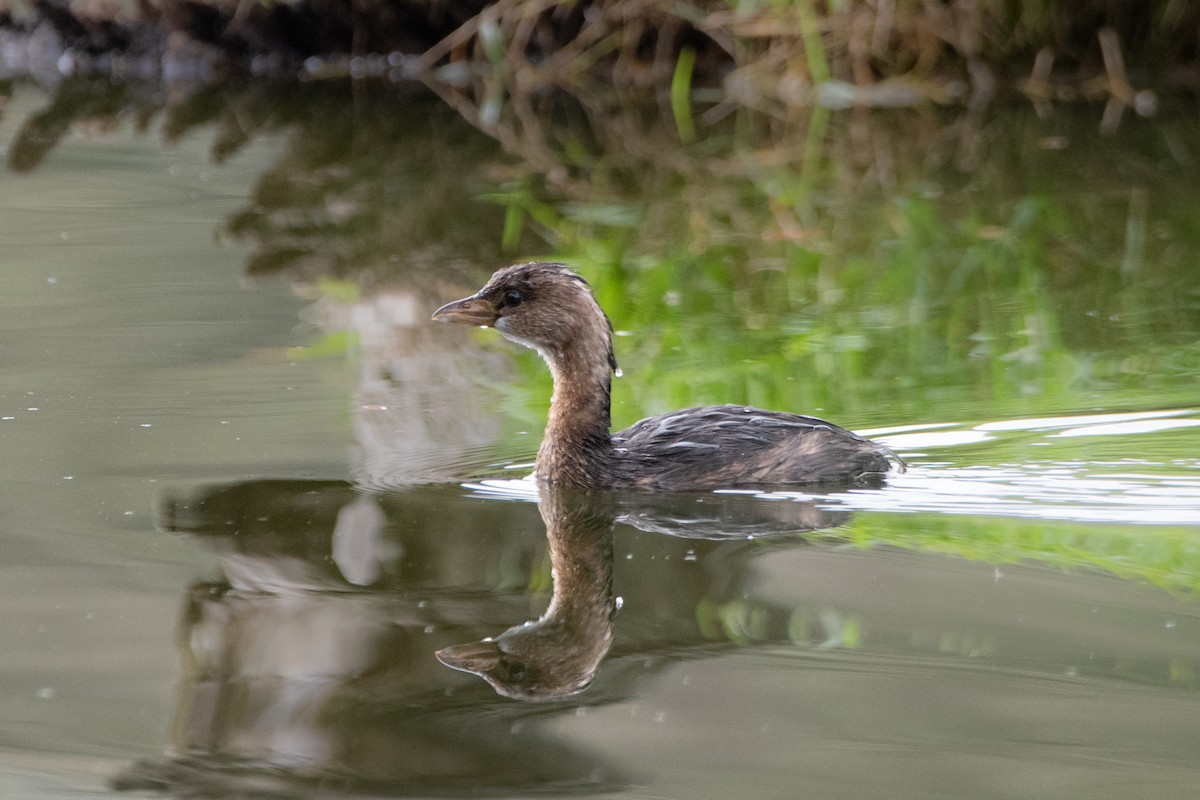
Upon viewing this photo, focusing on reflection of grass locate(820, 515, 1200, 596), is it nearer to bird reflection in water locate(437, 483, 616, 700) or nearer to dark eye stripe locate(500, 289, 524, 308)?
bird reflection in water locate(437, 483, 616, 700)

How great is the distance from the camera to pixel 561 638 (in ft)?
12.9

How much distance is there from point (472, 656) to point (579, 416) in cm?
166

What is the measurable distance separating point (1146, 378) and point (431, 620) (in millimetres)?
2948

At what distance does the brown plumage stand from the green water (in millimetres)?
125

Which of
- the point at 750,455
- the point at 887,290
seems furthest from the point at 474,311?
the point at 887,290

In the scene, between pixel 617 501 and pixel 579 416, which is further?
pixel 579 416

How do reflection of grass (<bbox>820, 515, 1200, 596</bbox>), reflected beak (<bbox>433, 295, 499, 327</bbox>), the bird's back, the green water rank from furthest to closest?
reflected beak (<bbox>433, 295, 499, 327</bbox>) → the bird's back → reflection of grass (<bbox>820, 515, 1200, 596</bbox>) → the green water

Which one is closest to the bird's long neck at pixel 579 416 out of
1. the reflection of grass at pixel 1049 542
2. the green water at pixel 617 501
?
the green water at pixel 617 501

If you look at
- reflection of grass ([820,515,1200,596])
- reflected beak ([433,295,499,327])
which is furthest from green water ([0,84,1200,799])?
reflected beak ([433,295,499,327])

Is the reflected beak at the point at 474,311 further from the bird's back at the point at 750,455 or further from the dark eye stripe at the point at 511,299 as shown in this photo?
the bird's back at the point at 750,455

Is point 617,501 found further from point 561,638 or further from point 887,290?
point 887,290

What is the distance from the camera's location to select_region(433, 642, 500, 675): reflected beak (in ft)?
12.2

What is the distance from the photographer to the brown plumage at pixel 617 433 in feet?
16.9

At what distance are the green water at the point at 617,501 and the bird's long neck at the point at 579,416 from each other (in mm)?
162
